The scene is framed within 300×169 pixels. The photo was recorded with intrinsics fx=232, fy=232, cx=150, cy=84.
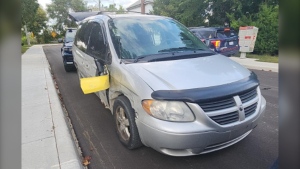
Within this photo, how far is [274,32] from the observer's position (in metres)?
12.5

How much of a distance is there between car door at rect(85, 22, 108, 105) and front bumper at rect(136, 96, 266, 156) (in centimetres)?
153

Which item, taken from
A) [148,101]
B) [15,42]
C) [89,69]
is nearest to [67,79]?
[89,69]

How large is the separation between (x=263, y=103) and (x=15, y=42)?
2.95m

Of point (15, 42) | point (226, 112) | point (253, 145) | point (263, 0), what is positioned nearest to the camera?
point (15, 42)

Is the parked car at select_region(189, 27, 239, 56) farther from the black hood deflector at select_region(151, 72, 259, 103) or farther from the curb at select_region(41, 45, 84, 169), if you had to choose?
the black hood deflector at select_region(151, 72, 259, 103)

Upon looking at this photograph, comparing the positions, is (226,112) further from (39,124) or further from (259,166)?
(39,124)

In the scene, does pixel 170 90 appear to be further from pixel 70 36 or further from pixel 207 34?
pixel 207 34

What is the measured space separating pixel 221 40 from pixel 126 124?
8592mm

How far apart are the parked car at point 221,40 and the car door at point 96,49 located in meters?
7.03

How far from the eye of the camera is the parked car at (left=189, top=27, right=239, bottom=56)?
10359 mm

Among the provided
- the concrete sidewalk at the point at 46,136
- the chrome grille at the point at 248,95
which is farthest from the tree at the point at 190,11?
the chrome grille at the point at 248,95

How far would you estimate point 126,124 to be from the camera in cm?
303

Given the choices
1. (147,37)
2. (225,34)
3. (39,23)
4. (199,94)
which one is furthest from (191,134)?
(39,23)

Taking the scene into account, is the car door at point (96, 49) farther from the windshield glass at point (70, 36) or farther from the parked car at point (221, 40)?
the parked car at point (221, 40)
